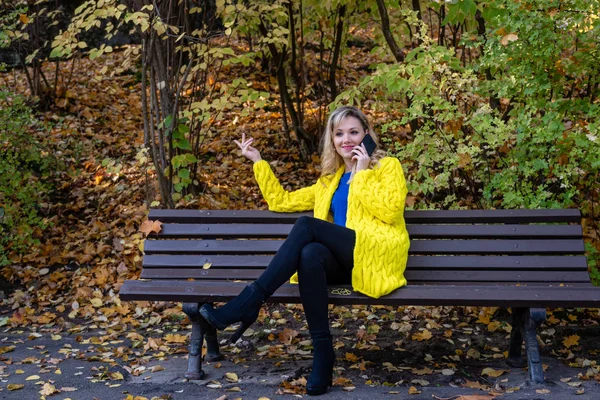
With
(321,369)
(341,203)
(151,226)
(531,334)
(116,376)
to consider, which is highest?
(341,203)

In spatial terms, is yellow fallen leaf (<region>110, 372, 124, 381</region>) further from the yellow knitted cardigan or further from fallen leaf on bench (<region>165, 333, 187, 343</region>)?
the yellow knitted cardigan

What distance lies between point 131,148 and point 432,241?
486 centimetres

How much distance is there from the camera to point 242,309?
12.1 feet

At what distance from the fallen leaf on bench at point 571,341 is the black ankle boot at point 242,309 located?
207 centimetres

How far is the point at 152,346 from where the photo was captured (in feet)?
15.5

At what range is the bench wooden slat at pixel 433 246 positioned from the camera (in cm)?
421

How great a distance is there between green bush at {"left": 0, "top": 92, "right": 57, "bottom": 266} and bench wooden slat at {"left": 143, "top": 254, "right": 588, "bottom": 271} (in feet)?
8.01

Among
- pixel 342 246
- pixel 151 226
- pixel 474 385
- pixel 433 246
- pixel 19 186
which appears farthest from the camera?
pixel 19 186

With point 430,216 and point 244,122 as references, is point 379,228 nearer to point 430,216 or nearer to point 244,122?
point 430,216

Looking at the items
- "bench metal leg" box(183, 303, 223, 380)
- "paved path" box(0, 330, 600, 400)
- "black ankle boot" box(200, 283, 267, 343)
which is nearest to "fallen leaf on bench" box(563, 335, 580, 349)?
"paved path" box(0, 330, 600, 400)

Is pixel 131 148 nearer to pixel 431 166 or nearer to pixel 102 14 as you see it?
pixel 102 14

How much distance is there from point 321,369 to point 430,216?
4.24 ft

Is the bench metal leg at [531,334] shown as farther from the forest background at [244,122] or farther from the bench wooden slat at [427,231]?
the forest background at [244,122]

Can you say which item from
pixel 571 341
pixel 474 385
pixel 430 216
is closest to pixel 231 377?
pixel 474 385
